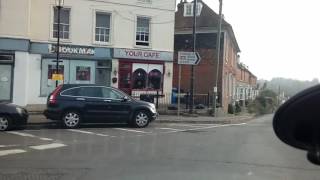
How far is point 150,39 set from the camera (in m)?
32.7

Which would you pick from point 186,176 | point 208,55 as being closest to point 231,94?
point 208,55

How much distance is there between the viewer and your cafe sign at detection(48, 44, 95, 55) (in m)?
29.6

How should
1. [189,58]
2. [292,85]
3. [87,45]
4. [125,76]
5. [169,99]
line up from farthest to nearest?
[169,99], [125,76], [87,45], [189,58], [292,85]

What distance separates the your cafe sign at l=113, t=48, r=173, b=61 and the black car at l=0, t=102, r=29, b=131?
12.6 m

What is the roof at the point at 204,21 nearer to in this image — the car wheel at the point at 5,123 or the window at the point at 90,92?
the window at the point at 90,92

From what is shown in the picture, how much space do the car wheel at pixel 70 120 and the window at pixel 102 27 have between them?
11.5m

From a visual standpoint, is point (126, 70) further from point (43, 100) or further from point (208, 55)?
point (208, 55)

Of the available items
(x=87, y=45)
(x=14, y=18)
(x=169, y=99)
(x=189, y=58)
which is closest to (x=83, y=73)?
(x=87, y=45)

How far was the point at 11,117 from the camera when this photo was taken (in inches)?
741

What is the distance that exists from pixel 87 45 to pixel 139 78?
3752 mm

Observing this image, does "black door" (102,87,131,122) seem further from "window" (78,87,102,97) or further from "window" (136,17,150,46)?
"window" (136,17,150,46)

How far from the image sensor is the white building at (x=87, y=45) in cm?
2766

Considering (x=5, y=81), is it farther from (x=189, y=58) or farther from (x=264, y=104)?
(x=264, y=104)

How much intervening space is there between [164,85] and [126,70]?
2536 millimetres
